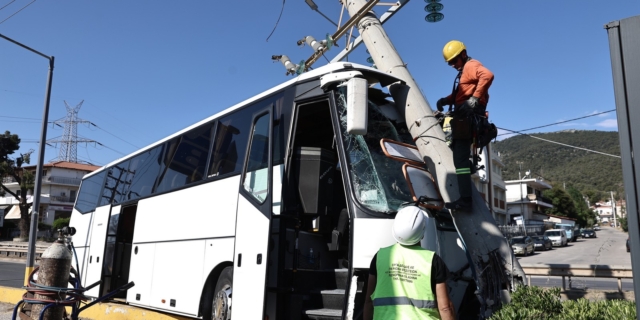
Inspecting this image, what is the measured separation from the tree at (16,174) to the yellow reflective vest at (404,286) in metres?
54.0

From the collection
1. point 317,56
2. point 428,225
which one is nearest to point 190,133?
point 317,56

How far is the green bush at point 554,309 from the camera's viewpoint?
11.6 feet

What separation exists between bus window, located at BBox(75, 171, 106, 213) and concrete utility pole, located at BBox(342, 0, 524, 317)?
30.0ft

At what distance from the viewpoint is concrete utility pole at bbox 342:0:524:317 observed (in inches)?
210

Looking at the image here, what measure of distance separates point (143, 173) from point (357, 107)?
6.86 m

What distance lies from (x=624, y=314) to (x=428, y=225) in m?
2.15

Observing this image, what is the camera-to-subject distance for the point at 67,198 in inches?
2901

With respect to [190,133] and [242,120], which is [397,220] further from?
[190,133]

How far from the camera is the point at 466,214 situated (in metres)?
5.59

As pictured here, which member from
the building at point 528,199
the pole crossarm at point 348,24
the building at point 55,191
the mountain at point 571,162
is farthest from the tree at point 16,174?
the mountain at point 571,162

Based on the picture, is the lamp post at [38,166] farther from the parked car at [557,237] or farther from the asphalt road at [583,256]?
the parked car at [557,237]

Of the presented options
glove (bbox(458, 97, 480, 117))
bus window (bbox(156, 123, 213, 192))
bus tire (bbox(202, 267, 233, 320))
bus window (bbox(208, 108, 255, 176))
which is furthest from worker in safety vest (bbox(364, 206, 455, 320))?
bus window (bbox(156, 123, 213, 192))

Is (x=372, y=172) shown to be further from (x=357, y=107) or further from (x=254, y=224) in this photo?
(x=254, y=224)

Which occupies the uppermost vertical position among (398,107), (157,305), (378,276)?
(398,107)
